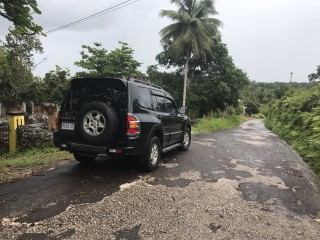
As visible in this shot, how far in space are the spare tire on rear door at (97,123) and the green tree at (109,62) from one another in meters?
21.2

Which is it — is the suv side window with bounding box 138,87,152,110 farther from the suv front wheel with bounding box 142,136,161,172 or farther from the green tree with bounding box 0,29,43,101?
the green tree with bounding box 0,29,43,101

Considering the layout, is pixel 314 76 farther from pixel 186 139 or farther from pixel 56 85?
pixel 186 139

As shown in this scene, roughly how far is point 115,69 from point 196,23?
8485mm

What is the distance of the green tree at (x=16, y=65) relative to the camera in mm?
19609

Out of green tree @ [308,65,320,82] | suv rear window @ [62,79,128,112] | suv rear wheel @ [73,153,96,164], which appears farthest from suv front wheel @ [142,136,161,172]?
green tree @ [308,65,320,82]

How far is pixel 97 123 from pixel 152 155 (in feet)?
4.89

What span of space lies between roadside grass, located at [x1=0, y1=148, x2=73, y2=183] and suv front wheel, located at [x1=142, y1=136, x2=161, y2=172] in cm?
227

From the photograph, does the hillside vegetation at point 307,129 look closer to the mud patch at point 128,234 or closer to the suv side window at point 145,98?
the suv side window at point 145,98

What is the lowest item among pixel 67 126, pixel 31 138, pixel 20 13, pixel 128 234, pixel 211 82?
pixel 128 234

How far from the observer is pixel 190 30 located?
86.3 feet

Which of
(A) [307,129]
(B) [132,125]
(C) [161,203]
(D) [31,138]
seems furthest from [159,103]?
(A) [307,129]

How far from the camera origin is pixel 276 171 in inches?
274

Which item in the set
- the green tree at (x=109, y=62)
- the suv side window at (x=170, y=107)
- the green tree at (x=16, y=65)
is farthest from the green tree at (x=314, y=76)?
the suv side window at (x=170, y=107)

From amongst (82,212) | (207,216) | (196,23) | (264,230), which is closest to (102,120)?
(82,212)
